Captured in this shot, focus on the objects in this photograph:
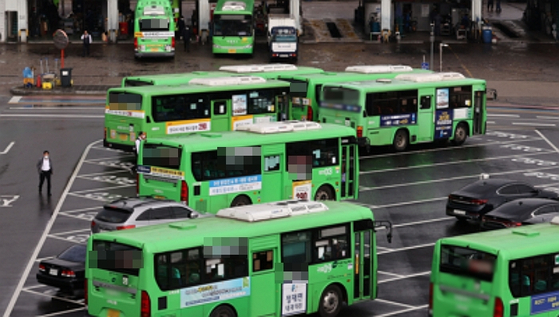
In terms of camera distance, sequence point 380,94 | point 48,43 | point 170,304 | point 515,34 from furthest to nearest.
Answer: point 515,34, point 48,43, point 380,94, point 170,304

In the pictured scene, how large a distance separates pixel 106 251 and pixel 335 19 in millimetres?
71990

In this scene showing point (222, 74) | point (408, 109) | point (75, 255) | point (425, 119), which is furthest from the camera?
point (222, 74)

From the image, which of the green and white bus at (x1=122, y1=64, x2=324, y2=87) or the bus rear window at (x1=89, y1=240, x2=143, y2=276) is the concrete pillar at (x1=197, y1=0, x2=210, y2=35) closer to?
the green and white bus at (x1=122, y1=64, x2=324, y2=87)

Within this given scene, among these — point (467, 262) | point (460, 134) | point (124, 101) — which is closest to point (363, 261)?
point (467, 262)

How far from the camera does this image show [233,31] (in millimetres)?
69812

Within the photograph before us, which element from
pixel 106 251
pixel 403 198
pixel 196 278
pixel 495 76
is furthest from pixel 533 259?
pixel 495 76

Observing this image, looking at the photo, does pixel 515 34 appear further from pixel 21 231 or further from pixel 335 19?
pixel 21 231

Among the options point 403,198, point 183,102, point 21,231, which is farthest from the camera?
point 183,102

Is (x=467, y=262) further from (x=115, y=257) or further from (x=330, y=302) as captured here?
(x=115, y=257)

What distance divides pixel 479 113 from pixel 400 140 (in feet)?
14.8

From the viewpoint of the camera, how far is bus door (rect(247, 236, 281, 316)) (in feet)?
71.3

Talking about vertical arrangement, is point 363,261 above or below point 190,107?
below

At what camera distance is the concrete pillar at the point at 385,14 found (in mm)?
77000

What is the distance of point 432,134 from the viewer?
4500 centimetres
